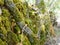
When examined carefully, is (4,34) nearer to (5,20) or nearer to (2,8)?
(5,20)

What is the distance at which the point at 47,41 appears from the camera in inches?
195

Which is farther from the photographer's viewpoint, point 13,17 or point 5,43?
point 13,17

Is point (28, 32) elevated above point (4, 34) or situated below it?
below

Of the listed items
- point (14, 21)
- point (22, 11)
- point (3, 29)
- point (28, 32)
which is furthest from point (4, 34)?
point (22, 11)

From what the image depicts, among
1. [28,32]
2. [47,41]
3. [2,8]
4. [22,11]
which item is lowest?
[47,41]

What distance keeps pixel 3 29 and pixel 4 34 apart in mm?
74

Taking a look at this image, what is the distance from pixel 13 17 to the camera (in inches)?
131

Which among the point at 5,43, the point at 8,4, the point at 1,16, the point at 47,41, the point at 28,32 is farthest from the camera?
the point at 47,41

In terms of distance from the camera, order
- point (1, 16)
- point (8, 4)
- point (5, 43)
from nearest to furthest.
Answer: point (5, 43) < point (1, 16) < point (8, 4)

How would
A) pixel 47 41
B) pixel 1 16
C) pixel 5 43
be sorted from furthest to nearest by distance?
pixel 47 41, pixel 1 16, pixel 5 43

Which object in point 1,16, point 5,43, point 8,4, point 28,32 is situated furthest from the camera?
point 28,32

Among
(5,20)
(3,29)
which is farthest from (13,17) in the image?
(3,29)

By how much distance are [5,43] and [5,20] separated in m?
0.43

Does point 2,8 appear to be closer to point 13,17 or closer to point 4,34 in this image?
point 13,17
